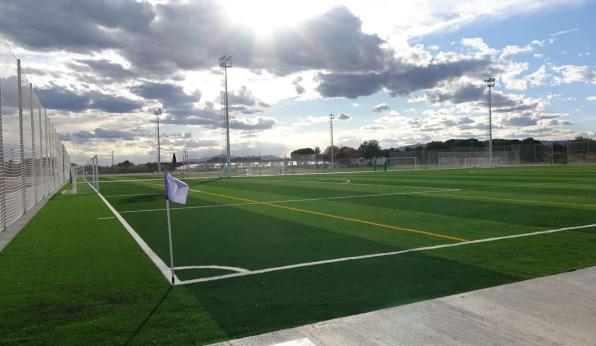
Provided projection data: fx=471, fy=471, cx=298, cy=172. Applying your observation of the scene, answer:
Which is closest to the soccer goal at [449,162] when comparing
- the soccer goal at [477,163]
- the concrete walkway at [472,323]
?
the soccer goal at [477,163]

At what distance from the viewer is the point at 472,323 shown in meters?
4.41

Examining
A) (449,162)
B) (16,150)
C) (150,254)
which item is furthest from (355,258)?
(449,162)

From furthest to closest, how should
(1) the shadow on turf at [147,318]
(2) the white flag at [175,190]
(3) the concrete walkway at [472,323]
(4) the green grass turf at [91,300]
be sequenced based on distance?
(2) the white flag at [175,190] < (4) the green grass turf at [91,300] < (1) the shadow on turf at [147,318] < (3) the concrete walkway at [472,323]

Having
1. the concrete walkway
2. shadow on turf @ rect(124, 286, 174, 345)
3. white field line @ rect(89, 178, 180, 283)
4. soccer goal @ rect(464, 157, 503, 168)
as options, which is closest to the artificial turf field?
shadow on turf @ rect(124, 286, 174, 345)

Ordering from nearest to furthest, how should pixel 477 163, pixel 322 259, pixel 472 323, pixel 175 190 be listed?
1. pixel 472 323
2. pixel 175 190
3. pixel 322 259
4. pixel 477 163

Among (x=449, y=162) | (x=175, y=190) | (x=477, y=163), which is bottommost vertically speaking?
(x=477, y=163)

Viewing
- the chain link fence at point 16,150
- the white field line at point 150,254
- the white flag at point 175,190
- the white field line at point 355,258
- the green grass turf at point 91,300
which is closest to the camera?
the green grass turf at point 91,300

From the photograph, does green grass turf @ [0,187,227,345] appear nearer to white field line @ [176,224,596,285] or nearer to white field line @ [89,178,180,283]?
white field line @ [89,178,180,283]

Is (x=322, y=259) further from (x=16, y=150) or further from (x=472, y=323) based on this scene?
(x=16, y=150)

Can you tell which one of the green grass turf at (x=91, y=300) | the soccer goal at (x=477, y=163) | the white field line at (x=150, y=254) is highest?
the soccer goal at (x=477, y=163)

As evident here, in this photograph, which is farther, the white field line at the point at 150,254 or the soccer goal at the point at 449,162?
the soccer goal at the point at 449,162

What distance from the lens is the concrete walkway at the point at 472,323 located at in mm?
4082

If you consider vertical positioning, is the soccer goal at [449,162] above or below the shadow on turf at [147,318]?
above

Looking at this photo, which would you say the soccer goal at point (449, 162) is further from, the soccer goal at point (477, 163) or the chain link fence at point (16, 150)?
the chain link fence at point (16, 150)
